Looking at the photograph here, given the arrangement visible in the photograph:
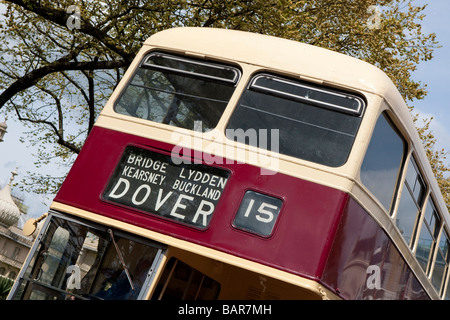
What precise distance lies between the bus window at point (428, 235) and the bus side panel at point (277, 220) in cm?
295

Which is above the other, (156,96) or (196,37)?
(196,37)

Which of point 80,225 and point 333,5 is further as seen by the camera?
point 333,5

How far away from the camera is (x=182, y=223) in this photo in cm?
625

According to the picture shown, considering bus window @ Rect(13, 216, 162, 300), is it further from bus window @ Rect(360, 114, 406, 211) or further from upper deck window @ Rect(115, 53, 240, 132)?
bus window @ Rect(360, 114, 406, 211)

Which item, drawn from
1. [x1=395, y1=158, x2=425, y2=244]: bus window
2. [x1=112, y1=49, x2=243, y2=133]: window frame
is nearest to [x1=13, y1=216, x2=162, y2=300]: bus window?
[x1=112, y1=49, x2=243, y2=133]: window frame

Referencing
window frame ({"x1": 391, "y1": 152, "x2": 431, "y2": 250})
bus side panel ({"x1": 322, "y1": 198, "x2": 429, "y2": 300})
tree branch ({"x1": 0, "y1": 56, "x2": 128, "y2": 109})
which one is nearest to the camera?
bus side panel ({"x1": 322, "y1": 198, "x2": 429, "y2": 300})

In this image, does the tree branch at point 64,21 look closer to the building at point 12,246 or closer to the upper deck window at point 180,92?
the upper deck window at point 180,92

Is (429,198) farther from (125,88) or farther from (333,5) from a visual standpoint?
(333,5)

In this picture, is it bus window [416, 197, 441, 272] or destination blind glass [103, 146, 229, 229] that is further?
bus window [416, 197, 441, 272]

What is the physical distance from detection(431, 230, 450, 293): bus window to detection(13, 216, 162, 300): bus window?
205 inches

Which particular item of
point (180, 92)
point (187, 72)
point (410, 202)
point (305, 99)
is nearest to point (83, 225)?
point (180, 92)

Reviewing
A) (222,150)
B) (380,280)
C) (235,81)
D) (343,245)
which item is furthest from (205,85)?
(380,280)

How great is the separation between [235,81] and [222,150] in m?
0.83

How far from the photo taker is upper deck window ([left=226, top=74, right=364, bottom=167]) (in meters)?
6.34
